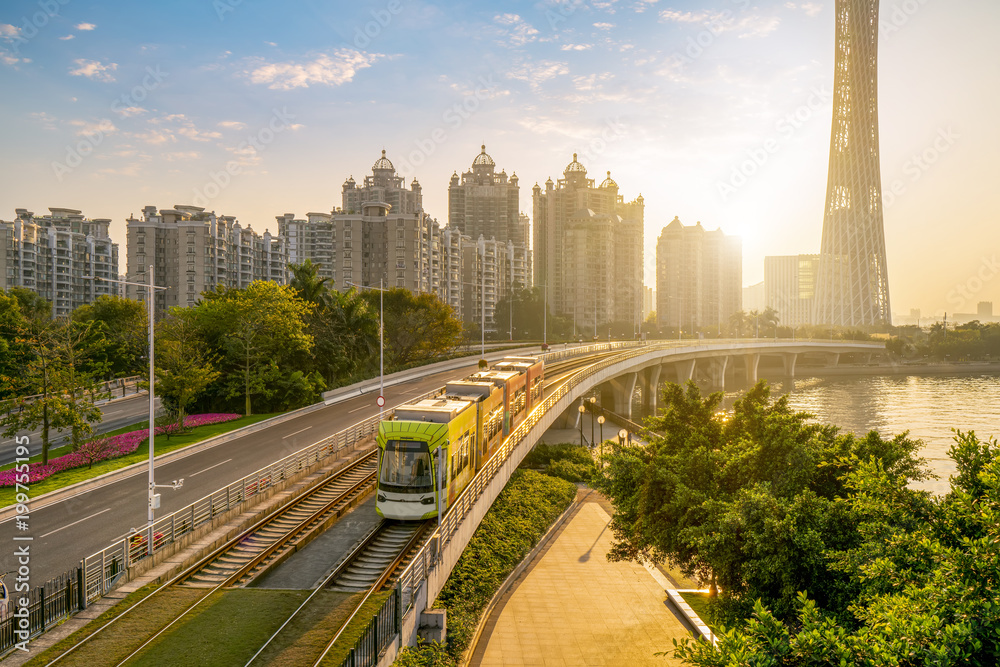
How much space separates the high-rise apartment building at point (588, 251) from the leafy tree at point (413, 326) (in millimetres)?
79234

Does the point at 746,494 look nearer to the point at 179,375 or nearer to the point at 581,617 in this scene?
the point at 581,617

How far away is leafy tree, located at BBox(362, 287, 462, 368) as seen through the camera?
62906 mm

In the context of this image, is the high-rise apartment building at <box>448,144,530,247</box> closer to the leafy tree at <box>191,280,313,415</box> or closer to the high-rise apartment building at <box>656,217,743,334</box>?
the high-rise apartment building at <box>656,217,743,334</box>

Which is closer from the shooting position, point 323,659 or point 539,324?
point 323,659

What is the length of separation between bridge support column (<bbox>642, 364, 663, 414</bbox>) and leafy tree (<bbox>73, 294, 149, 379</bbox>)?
210ft

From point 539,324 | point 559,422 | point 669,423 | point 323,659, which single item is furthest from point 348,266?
point 323,659

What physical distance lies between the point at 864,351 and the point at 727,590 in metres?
139

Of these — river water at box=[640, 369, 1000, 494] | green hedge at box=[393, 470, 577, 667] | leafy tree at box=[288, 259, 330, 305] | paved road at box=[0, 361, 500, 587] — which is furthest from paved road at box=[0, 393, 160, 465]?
river water at box=[640, 369, 1000, 494]

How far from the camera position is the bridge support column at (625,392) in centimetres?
7749

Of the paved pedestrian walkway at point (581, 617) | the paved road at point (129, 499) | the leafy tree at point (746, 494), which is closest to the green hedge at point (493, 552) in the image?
the paved pedestrian walkway at point (581, 617)

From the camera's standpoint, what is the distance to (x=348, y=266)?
111 metres

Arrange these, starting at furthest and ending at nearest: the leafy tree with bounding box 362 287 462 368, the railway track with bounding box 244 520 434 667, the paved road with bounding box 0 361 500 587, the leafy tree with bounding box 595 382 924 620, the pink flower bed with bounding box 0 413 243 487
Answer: the leafy tree with bounding box 362 287 462 368 < the pink flower bed with bounding box 0 413 243 487 < the paved road with bounding box 0 361 500 587 < the railway track with bounding box 244 520 434 667 < the leafy tree with bounding box 595 382 924 620

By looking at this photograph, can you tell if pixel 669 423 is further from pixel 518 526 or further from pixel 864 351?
pixel 864 351

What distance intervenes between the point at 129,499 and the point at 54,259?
11428 cm
